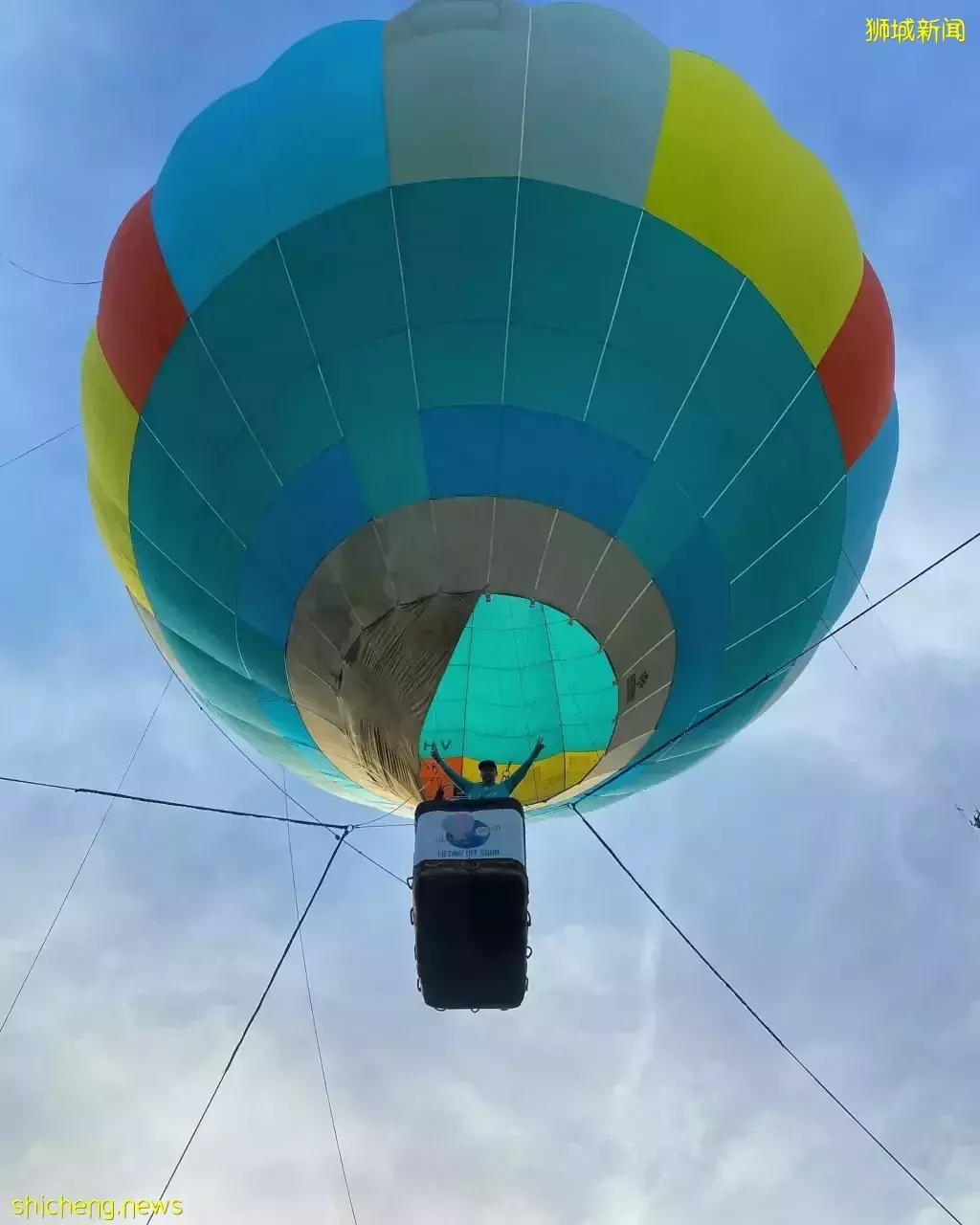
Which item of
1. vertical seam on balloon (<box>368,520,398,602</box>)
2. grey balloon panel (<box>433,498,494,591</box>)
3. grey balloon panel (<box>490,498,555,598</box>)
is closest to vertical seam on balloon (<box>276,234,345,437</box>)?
vertical seam on balloon (<box>368,520,398,602</box>)

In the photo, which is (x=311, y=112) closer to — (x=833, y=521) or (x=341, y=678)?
(x=341, y=678)

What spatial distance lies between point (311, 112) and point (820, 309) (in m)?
3.00

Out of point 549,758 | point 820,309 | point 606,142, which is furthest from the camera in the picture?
point 549,758

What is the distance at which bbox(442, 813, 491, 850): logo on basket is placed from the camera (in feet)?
15.2

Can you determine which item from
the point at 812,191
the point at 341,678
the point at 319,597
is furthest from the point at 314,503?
the point at 812,191

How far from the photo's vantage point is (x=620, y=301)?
5.01 m

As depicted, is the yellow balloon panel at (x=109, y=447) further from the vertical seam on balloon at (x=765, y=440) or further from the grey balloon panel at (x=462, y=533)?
the vertical seam on balloon at (x=765, y=440)

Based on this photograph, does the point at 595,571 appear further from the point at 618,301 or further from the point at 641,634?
the point at 618,301

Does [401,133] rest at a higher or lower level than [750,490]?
higher

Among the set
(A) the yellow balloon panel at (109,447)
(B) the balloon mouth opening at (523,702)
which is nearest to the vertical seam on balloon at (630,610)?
(B) the balloon mouth opening at (523,702)

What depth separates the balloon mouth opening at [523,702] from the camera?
6.44 metres

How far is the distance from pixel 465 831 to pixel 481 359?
8.06 feet

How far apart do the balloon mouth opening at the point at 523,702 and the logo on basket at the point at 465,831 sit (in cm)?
138

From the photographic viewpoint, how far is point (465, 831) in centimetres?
466
